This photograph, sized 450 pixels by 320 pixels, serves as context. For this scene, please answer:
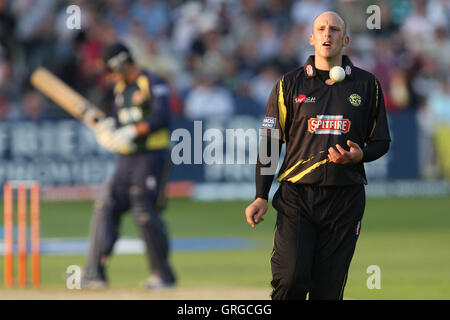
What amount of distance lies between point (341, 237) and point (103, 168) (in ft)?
39.8

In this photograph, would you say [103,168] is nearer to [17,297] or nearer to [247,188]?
[247,188]

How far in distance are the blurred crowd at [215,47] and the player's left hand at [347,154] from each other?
12373mm

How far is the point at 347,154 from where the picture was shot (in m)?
6.32

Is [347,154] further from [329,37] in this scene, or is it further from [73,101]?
[73,101]

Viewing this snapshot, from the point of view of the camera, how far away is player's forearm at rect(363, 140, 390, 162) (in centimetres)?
650

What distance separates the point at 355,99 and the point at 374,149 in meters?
0.34

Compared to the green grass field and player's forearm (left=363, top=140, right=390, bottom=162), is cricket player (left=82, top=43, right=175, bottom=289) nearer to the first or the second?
the green grass field

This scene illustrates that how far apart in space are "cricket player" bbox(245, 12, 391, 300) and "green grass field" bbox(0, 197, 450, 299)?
332 centimetres

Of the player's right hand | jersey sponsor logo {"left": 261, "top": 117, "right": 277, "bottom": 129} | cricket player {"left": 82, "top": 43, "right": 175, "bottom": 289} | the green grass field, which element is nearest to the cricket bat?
cricket player {"left": 82, "top": 43, "right": 175, "bottom": 289}

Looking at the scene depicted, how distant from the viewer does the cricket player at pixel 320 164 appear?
257 inches

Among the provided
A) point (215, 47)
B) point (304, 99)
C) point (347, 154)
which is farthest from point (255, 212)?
point (215, 47)

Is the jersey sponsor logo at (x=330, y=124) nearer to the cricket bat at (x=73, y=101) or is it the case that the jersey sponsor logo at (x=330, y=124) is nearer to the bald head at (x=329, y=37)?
the bald head at (x=329, y=37)

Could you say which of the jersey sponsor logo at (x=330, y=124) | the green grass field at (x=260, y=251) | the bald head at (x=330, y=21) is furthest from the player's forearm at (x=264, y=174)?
the green grass field at (x=260, y=251)

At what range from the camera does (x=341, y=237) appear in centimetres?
655
